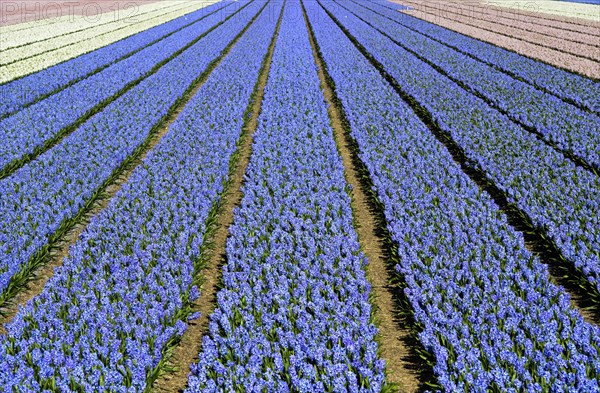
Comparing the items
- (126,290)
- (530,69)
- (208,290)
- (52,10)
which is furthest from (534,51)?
(52,10)

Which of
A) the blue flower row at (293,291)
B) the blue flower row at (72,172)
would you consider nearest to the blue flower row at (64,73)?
the blue flower row at (72,172)

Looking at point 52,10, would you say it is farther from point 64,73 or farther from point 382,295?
point 382,295

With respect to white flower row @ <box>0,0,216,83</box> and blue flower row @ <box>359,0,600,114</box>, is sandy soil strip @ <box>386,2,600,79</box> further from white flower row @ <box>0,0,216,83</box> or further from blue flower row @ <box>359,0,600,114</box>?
white flower row @ <box>0,0,216,83</box>

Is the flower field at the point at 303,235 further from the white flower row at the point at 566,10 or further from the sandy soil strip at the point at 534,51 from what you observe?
the white flower row at the point at 566,10

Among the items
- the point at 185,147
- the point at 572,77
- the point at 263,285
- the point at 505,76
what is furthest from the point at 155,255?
the point at 572,77

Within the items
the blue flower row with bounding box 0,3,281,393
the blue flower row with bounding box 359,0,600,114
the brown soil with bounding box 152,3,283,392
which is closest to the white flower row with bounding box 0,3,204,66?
the brown soil with bounding box 152,3,283,392

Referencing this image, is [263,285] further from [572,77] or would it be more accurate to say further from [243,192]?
[572,77]
